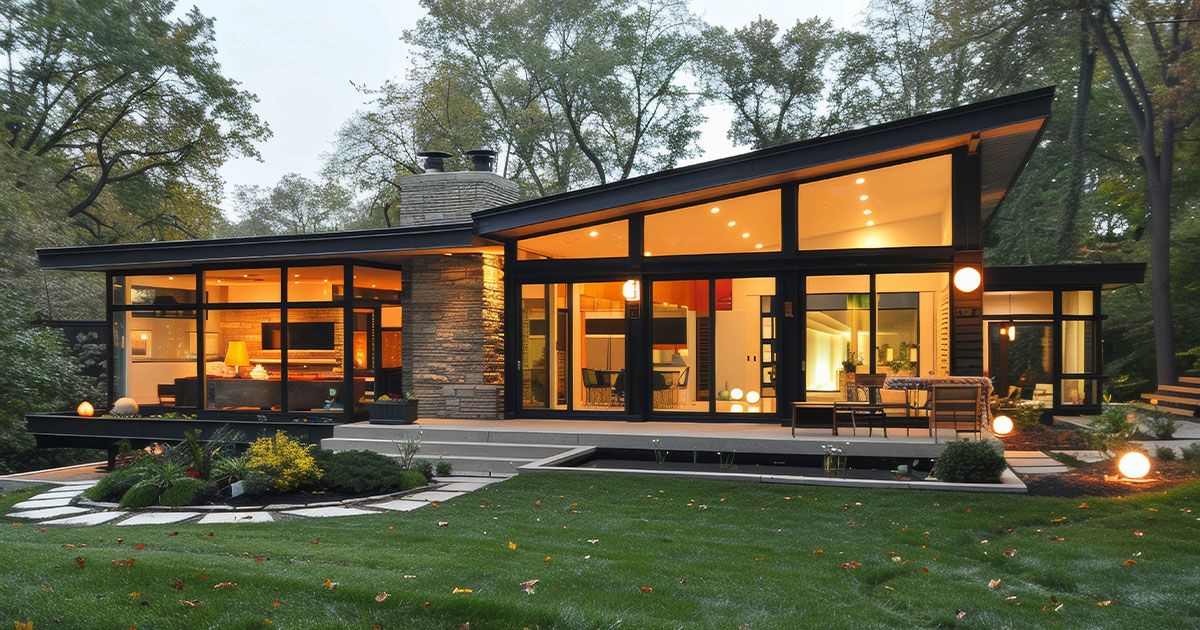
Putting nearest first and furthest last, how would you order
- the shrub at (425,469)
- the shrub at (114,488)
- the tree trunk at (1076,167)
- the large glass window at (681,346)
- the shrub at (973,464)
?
1. the shrub at (973,464)
2. the shrub at (114,488)
3. the shrub at (425,469)
4. the large glass window at (681,346)
5. the tree trunk at (1076,167)

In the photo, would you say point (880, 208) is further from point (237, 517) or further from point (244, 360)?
point (244, 360)

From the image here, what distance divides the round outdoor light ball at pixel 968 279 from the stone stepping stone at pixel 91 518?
10424 mm

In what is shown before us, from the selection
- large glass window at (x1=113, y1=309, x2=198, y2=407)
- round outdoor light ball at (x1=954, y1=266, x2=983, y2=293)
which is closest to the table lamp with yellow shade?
large glass window at (x1=113, y1=309, x2=198, y2=407)

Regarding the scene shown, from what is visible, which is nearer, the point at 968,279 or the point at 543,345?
the point at 968,279

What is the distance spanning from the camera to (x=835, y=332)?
1212cm

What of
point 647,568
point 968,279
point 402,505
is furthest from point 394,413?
point 968,279

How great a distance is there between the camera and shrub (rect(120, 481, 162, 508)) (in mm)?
8242

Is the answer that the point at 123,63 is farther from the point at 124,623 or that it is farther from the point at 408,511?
the point at 124,623

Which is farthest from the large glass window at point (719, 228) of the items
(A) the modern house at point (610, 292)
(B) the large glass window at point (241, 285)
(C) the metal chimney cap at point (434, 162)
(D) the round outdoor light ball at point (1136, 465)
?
(B) the large glass window at point (241, 285)

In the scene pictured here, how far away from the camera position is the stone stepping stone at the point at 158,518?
752cm

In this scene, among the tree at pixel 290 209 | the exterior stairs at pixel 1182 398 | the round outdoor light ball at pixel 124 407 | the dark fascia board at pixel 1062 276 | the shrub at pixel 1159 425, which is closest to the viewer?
the shrub at pixel 1159 425

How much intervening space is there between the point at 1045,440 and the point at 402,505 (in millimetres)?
10399

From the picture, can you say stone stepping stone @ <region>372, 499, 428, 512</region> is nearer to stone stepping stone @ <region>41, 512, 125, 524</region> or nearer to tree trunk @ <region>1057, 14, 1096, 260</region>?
stone stepping stone @ <region>41, 512, 125, 524</region>

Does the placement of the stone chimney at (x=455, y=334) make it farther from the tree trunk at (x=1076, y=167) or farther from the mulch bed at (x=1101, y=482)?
the tree trunk at (x=1076, y=167)
